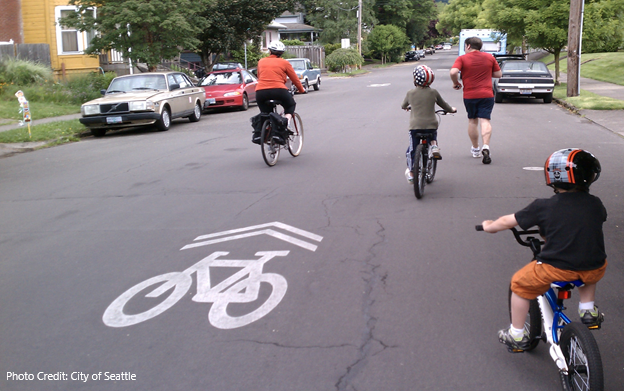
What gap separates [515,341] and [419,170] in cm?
414

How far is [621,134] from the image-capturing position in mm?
13305

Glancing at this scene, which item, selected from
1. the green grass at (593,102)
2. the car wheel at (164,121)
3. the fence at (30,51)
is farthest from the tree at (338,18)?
the car wheel at (164,121)

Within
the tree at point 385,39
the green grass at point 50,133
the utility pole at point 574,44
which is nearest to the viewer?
the green grass at point 50,133

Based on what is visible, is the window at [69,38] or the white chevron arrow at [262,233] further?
the window at [69,38]

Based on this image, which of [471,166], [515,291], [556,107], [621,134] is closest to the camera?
[515,291]

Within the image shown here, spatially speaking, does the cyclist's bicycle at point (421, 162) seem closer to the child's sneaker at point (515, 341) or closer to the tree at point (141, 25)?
the child's sneaker at point (515, 341)

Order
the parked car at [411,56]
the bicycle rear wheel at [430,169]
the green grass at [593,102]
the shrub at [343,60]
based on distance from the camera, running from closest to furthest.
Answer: the bicycle rear wheel at [430,169]
the green grass at [593,102]
the shrub at [343,60]
the parked car at [411,56]

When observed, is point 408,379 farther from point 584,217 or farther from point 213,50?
point 213,50

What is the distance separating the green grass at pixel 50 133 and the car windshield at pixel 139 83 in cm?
152

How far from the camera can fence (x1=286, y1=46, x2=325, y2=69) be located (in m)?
54.3

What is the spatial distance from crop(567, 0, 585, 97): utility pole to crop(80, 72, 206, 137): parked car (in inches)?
511

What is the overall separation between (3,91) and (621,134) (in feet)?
64.7

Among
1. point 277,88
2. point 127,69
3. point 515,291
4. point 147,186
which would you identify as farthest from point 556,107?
point 127,69

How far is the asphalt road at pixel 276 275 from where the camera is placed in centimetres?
374
